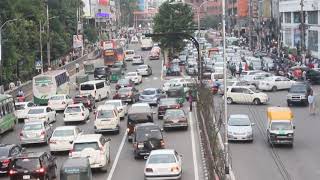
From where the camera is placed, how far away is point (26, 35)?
80.0 meters

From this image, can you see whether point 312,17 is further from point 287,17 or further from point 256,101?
point 256,101

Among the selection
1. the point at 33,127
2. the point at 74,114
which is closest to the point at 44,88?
the point at 74,114

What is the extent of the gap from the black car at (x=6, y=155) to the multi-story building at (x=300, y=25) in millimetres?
60795

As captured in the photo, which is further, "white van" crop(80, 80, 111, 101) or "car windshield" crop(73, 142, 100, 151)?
"white van" crop(80, 80, 111, 101)

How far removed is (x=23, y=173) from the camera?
84.2 ft

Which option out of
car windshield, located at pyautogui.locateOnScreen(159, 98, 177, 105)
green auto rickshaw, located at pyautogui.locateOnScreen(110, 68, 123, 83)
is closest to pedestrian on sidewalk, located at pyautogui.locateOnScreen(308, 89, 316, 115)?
car windshield, located at pyautogui.locateOnScreen(159, 98, 177, 105)

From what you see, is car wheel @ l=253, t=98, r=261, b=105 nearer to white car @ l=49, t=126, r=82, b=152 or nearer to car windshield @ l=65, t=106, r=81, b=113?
car windshield @ l=65, t=106, r=81, b=113

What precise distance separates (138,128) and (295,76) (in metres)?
39.0

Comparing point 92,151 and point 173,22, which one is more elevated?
point 173,22

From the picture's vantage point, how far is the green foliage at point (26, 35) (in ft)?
237

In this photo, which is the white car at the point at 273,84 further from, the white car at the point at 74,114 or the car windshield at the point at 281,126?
the car windshield at the point at 281,126

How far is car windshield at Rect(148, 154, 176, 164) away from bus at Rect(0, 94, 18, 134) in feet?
57.6

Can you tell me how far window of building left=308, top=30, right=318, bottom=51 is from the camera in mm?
93625

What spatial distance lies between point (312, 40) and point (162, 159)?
7307cm
